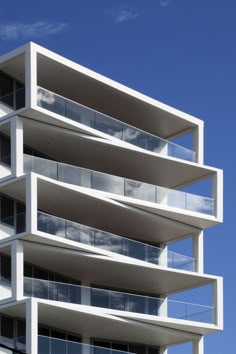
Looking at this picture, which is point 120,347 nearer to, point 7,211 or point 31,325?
point 31,325

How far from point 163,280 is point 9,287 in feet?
30.1

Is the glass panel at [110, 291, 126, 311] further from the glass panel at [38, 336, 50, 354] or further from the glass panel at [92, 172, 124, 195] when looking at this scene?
the glass panel at [92, 172, 124, 195]

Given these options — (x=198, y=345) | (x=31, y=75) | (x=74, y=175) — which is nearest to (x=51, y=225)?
(x=74, y=175)

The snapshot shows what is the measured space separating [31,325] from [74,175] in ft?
24.7

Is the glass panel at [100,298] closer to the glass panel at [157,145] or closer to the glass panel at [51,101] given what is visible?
the glass panel at [157,145]

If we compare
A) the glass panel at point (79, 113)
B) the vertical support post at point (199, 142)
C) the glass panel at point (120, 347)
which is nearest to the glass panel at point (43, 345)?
the glass panel at point (120, 347)

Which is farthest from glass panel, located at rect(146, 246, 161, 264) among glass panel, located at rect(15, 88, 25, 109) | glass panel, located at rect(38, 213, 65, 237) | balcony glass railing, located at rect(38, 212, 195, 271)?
glass panel, located at rect(15, 88, 25, 109)

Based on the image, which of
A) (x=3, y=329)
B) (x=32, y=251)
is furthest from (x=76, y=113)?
(x=3, y=329)

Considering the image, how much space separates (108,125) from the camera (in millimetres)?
59625

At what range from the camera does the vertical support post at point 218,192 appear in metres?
62.9

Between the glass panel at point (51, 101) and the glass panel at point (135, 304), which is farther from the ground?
the glass panel at point (51, 101)

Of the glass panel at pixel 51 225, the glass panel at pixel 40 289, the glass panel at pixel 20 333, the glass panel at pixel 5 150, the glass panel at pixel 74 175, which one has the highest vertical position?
the glass panel at pixel 5 150

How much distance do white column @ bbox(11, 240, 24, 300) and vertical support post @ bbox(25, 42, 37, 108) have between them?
605 centimetres

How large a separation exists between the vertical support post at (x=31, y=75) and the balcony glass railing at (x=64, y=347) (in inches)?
393
